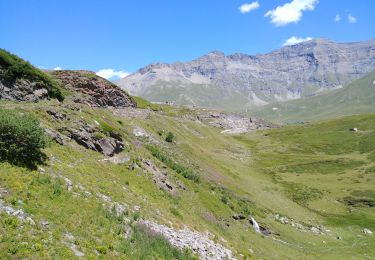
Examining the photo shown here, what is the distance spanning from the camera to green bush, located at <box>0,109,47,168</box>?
24734 millimetres

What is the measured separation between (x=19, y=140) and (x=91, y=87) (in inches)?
2252

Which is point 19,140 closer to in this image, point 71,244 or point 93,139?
point 71,244

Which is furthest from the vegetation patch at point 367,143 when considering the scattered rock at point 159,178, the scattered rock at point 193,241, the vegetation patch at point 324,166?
the scattered rock at point 193,241

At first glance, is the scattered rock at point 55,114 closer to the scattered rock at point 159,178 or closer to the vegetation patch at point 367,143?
the scattered rock at point 159,178

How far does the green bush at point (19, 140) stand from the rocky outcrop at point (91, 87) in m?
44.1

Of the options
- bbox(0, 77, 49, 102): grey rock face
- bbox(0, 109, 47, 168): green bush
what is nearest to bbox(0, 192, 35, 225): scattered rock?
bbox(0, 109, 47, 168): green bush

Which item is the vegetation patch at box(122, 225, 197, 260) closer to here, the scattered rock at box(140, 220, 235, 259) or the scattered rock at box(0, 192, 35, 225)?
the scattered rock at box(140, 220, 235, 259)

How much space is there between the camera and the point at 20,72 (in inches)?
1815

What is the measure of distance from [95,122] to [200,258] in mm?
21614

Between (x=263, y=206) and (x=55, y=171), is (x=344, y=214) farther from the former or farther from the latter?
(x=55, y=171)

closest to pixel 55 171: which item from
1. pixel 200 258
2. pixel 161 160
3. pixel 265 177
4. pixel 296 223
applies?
pixel 200 258

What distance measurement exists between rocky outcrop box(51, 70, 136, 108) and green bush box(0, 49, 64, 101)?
1896cm

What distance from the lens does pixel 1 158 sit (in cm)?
2386

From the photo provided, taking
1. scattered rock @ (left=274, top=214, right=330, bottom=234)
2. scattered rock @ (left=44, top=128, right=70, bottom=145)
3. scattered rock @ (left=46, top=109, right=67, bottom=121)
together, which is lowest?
scattered rock @ (left=274, top=214, right=330, bottom=234)
